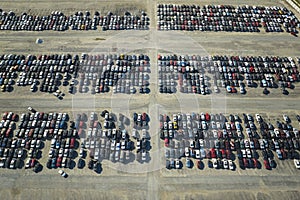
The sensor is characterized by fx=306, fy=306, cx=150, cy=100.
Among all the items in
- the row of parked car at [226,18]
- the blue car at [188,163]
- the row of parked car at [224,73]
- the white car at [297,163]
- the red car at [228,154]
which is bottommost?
the white car at [297,163]

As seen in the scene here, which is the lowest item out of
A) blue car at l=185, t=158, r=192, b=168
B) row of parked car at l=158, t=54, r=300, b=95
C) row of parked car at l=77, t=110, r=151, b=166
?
blue car at l=185, t=158, r=192, b=168

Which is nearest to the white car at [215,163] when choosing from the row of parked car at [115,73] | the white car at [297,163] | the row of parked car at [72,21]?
the white car at [297,163]

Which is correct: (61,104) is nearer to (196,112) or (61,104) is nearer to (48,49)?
(48,49)

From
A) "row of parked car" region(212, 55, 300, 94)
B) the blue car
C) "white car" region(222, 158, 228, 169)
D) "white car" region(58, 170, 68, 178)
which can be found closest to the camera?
"white car" region(58, 170, 68, 178)

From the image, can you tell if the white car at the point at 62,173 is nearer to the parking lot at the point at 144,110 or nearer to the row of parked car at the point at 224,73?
the parking lot at the point at 144,110

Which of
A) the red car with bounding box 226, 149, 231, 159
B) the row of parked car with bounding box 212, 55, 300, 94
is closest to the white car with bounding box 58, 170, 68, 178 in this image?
the red car with bounding box 226, 149, 231, 159

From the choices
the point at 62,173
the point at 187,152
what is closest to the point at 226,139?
the point at 187,152

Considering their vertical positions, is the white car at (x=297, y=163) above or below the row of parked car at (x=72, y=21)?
below

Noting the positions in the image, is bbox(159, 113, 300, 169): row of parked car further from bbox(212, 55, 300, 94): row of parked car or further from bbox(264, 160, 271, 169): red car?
bbox(212, 55, 300, 94): row of parked car

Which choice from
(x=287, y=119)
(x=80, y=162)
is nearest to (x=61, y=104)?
(x=80, y=162)
